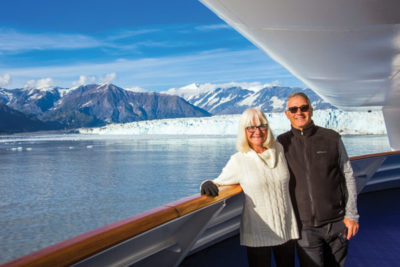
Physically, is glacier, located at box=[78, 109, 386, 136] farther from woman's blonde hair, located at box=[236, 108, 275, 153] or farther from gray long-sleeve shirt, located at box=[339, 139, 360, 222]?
woman's blonde hair, located at box=[236, 108, 275, 153]

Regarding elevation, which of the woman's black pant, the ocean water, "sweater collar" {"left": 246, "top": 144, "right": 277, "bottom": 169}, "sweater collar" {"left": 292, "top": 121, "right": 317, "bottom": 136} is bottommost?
the ocean water

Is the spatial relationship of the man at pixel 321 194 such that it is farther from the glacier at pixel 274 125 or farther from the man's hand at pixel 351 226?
the glacier at pixel 274 125

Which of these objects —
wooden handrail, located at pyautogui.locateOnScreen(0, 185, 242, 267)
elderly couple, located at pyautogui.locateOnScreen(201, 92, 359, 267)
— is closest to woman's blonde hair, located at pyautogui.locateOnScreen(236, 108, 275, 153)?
elderly couple, located at pyautogui.locateOnScreen(201, 92, 359, 267)

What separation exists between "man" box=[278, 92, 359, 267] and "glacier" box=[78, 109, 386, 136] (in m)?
21.1

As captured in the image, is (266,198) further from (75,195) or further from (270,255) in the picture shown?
(75,195)

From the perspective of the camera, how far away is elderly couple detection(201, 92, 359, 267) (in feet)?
4.24

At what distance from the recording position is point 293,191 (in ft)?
4.52

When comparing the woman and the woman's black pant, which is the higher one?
the woman

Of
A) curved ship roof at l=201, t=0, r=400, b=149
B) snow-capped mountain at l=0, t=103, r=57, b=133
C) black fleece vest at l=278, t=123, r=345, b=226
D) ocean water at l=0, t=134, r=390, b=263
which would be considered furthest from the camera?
snow-capped mountain at l=0, t=103, r=57, b=133

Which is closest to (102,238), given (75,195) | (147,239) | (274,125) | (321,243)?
(147,239)

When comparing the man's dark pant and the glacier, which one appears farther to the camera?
the glacier

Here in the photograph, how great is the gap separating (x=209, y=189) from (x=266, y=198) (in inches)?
8.0

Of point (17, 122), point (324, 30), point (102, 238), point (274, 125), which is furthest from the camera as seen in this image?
point (17, 122)

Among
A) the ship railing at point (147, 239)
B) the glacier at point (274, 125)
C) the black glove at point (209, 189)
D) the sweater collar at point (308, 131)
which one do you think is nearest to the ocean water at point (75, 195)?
the ship railing at point (147, 239)
